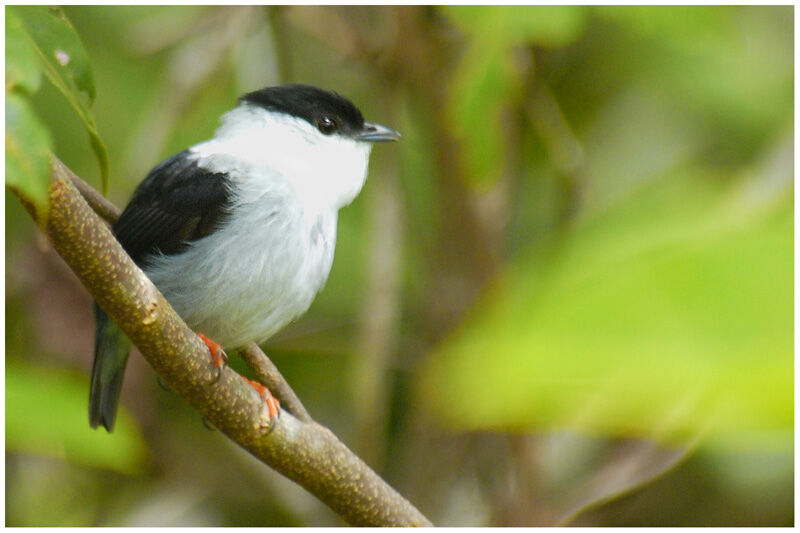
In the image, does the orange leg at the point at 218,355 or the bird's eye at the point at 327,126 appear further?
the bird's eye at the point at 327,126

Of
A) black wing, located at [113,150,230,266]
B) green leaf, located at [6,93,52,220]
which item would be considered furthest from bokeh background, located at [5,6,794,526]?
green leaf, located at [6,93,52,220]

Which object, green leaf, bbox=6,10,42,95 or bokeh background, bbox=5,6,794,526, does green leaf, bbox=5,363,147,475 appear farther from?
green leaf, bbox=6,10,42,95

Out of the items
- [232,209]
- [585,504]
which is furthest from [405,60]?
[585,504]

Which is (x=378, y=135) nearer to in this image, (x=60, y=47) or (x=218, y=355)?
(x=218, y=355)

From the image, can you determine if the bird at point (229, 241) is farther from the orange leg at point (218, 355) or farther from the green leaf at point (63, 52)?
the green leaf at point (63, 52)

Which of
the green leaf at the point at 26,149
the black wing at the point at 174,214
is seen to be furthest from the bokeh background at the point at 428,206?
the green leaf at the point at 26,149

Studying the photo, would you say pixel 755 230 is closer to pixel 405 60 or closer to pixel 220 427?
pixel 220 427

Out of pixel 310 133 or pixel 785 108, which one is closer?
pixel 310 133
